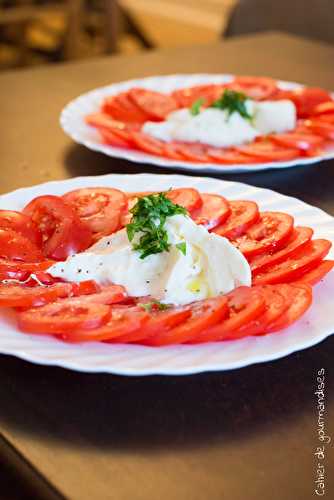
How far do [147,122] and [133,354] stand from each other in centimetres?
98

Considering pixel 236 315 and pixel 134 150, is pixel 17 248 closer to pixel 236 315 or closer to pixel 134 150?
pixel 236 315

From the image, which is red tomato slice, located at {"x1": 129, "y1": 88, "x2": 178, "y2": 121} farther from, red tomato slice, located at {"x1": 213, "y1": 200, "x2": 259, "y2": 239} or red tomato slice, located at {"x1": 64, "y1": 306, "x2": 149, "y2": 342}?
red tomato slice, located at {"x1": 64, "y1": 306, "x2": 149, "y2": 342}

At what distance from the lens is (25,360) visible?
109cm

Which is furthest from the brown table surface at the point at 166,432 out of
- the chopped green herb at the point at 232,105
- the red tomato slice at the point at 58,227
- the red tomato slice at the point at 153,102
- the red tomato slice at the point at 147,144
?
the red tomato slice at the point at 153,102

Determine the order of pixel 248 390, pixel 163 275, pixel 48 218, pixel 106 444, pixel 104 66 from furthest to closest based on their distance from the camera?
Result: pixel 104 66, pixel 48 218, pixel 163 275, pixel 248 390, pixel 106 444

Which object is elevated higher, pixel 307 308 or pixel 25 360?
pixel 307 308

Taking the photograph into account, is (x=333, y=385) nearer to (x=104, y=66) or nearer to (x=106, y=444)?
(x=106, y=444)

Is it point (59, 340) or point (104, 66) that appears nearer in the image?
point (59, 340)

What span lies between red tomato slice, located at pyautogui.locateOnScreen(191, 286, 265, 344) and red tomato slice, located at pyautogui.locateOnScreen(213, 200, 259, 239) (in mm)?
259

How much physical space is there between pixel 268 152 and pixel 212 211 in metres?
0.44

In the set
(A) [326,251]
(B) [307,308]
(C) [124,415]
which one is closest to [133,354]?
(C) [124,415]

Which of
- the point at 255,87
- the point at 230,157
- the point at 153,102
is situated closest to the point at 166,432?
the point at 230,157

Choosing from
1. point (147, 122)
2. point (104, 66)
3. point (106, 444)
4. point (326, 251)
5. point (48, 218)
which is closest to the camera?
point (106, 444)

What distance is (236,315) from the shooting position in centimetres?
105
